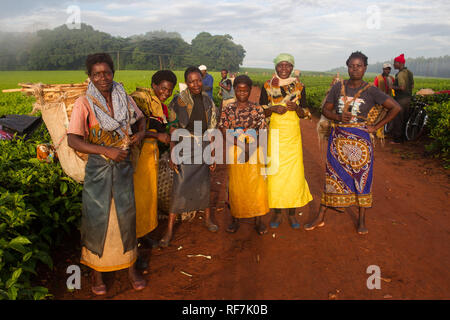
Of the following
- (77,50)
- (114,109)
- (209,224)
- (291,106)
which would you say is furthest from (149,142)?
(77,50)

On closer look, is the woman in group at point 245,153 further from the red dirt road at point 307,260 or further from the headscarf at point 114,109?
the headscarf at point 114,109

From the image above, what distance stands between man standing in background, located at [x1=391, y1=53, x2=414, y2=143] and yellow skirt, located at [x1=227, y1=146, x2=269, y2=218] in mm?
6985

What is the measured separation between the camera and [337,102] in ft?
13.2

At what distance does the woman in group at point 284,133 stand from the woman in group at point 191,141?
80 centimetres

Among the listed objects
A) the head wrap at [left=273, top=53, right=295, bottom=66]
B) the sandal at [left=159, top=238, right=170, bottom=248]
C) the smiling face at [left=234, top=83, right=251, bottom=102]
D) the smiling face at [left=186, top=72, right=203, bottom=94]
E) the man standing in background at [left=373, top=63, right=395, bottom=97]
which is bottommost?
the sandal at [left=159, top=238, right=170, bottom=248]

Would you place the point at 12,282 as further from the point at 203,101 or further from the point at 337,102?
the point at 337,102

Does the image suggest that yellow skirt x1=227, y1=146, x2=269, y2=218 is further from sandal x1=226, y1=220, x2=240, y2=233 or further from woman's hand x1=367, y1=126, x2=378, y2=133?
woman's hand x1=367, y1=126, x2=378, y2=133

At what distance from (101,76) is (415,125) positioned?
9.22 m

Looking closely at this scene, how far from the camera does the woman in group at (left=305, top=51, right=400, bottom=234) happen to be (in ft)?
12.7

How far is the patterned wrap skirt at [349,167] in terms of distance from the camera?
3.96 metres

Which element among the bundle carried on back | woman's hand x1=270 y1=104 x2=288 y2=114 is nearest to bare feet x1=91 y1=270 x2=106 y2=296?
the bundle carried on back

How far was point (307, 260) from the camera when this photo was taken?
360 centimetres

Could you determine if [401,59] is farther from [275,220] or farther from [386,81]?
[275,220]
